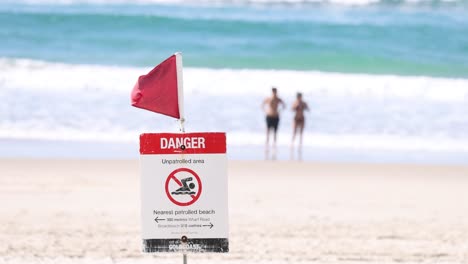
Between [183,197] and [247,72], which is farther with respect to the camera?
[247,72]

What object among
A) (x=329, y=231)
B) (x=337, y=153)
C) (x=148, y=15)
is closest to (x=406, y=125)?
(x=337, y=153)

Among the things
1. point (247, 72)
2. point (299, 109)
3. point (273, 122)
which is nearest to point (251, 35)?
point (247, 72)

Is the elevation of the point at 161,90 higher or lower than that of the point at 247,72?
lower

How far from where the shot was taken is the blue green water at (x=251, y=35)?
105ft

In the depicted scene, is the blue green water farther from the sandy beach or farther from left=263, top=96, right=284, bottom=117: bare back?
the sandy beach

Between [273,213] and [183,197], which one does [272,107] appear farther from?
[183,197]

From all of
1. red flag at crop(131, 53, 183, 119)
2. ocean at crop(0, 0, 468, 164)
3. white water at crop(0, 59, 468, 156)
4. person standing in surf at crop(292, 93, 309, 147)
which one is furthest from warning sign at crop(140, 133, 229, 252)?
white water at crop(0, 59, 468, 156)

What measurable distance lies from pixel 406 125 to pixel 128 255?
38.7ft

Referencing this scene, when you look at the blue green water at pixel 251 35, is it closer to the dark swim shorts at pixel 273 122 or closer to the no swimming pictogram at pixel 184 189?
the dark swim shorts at pixel 273 122

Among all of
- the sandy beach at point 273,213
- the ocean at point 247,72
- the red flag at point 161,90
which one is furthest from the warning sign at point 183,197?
the ocean at point 247,72

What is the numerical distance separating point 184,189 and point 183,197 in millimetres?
46

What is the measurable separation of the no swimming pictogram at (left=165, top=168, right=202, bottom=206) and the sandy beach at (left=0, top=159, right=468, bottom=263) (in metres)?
2.47

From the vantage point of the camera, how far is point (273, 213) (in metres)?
11.2

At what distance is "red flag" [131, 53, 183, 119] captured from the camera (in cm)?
637
